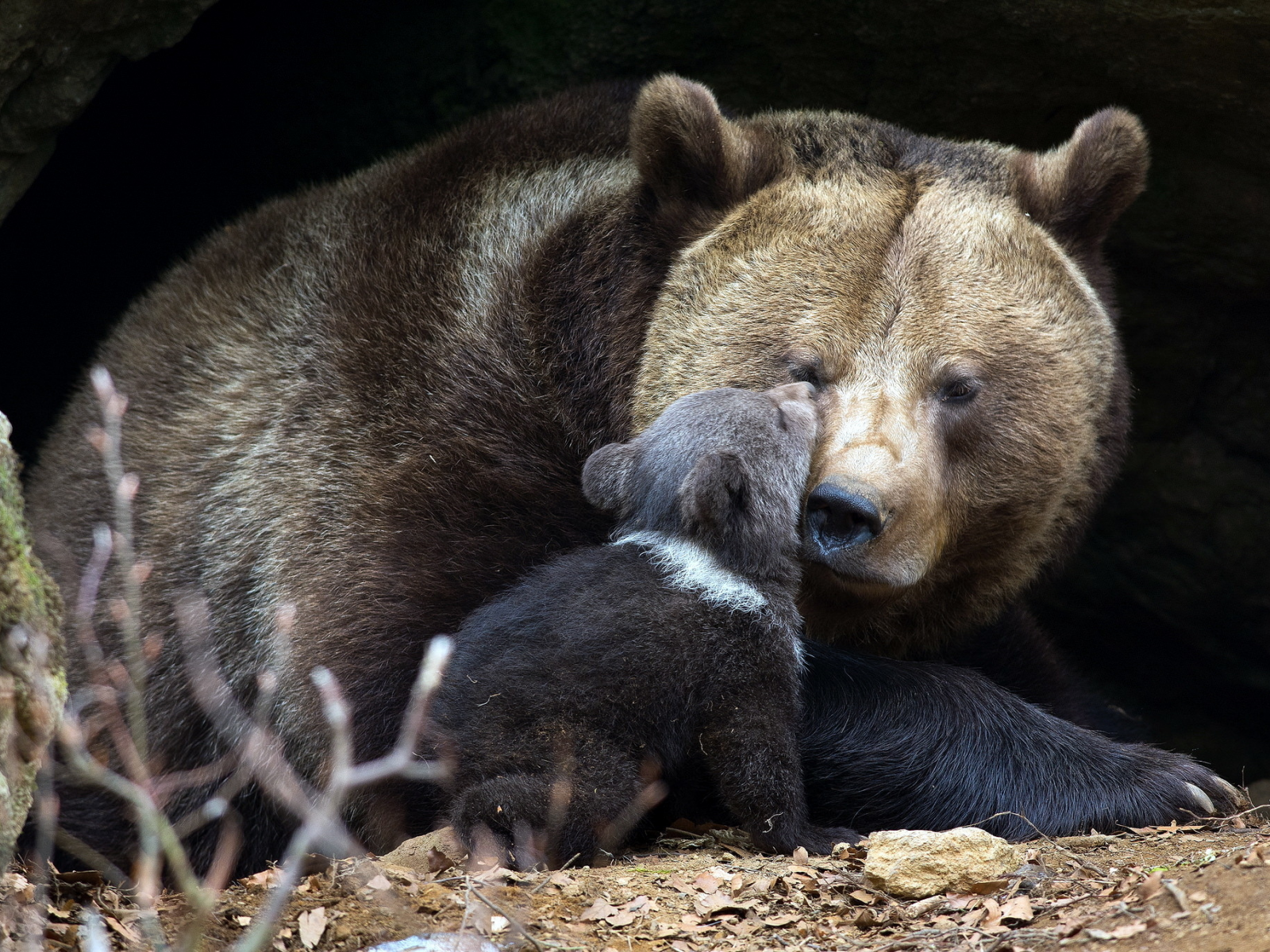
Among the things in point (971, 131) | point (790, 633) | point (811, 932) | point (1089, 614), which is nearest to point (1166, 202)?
point (971, 131)

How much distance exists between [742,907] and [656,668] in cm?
73

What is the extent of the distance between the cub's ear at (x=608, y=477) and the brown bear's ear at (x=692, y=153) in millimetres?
1178

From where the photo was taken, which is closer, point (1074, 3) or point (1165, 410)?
point (1074, 3)

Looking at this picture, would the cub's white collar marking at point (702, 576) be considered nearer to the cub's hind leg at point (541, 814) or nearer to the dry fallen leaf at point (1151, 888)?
the cub's hind leg at point (541, 814)

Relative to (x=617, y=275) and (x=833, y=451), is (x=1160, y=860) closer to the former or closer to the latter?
(x=833, y=451)

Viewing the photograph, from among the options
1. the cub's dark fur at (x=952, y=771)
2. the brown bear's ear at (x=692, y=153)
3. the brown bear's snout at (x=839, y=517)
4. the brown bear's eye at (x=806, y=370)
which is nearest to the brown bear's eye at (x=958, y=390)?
the brown bear's eye at (x=806, y=370)

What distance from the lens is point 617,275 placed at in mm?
5203

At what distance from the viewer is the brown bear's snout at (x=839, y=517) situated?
4.13 m

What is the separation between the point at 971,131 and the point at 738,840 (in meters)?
4.28

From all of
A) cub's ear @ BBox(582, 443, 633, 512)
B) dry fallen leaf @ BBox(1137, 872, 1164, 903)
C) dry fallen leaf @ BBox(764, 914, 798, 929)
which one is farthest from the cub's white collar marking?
dry fallen leaf @ BBox(1137, 872, 1164, 903)

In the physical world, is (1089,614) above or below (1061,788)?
below

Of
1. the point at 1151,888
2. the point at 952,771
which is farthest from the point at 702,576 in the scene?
the point at 1151,888

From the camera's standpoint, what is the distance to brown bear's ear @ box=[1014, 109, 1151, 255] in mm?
5133

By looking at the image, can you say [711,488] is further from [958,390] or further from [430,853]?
[430,853]
